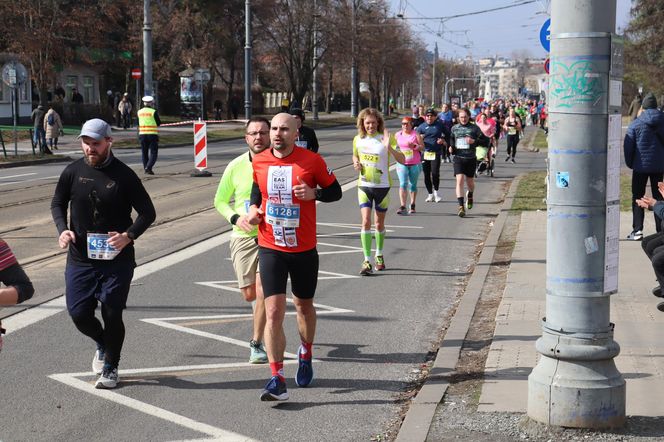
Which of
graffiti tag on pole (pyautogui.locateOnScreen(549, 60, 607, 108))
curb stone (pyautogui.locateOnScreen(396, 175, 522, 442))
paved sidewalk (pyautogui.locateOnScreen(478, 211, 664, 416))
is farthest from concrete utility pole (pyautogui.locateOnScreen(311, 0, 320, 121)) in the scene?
graffiti tag on pole (pyautogui.locateOnScreen(549, 60, 607, 108))

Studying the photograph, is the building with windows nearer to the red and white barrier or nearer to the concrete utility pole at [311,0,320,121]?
the concrete utility pole at [311,0,320,121]

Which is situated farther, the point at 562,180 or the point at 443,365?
the point at 443,365

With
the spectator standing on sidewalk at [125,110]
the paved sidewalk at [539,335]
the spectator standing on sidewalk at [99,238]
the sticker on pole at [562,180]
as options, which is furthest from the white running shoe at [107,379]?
the spectator standing on sidewalk at [125,110]

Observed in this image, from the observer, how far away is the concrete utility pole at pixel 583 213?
5.40m

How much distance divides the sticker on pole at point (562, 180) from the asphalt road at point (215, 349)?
5.79 ft

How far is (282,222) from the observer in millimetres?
6492

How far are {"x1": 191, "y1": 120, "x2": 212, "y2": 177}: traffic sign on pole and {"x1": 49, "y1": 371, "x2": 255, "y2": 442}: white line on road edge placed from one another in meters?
16.3

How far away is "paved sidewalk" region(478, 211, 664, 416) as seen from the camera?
6.22 m

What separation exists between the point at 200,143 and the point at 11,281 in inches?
759

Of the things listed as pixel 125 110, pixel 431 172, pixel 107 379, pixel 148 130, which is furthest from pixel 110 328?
pixel 125 110

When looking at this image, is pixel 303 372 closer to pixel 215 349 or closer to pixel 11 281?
pixel 215 349

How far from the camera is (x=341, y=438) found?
5785 mm

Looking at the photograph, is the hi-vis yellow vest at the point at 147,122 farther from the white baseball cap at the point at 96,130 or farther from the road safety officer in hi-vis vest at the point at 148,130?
the white baseball cap at the point at 96,130

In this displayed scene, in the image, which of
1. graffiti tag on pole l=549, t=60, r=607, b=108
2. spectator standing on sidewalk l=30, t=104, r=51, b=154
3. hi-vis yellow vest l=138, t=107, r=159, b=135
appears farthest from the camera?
spectator standing on sidewalk l=30, t=104, r=51, b=154
